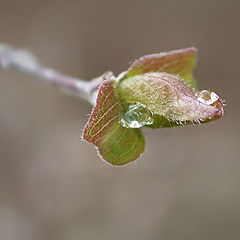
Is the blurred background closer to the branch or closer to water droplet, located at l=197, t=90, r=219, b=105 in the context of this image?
the branch

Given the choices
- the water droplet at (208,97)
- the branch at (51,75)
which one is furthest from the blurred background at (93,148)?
the water droplet at (208,97)

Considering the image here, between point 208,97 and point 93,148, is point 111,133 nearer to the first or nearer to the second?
point 208,97

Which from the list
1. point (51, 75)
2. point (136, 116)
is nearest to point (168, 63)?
point (136, 116)

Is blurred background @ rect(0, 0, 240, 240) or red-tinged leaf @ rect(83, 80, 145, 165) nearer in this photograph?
red-tinged leaf @ rect(83, 80, 145, 165)

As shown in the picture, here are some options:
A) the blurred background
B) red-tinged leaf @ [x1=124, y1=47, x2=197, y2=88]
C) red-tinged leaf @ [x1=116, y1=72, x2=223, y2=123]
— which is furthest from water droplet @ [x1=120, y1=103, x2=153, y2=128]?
the blurred background

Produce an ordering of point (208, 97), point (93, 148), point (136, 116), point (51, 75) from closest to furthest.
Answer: point (208, 97), point (136, 116), point (51, 75), point (93, 148)

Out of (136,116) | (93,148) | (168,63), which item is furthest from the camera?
(93,148)
